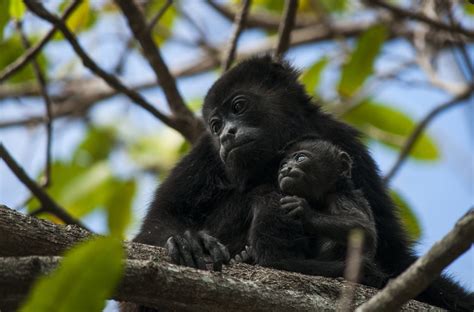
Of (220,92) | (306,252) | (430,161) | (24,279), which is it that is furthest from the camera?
(430,161)

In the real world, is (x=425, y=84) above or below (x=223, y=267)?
above

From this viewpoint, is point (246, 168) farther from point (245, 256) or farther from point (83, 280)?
point (83, 280)

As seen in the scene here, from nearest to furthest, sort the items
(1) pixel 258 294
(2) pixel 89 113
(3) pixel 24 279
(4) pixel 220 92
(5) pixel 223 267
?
(3) pixel 24 279
(1) pixel 258 294
(5) pixel 223 267
(4) pixel 220 92
(2) pixel 89 113

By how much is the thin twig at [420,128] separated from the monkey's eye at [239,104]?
1.34m

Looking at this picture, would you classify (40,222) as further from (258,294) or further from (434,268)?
(434,268)

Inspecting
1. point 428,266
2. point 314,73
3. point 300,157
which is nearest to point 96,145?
point 314,73

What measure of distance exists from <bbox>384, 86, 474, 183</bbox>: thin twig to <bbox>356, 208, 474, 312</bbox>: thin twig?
3.56 metres

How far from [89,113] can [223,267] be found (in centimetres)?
554

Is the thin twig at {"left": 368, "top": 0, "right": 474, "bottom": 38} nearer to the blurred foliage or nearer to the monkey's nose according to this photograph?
the monkey's nose

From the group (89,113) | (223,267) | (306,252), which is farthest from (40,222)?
(89,113)

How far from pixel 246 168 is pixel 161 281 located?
6.19 feet

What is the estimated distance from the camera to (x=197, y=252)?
4184mm

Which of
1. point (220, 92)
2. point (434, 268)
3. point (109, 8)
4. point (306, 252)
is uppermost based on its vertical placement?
point (109, 8)

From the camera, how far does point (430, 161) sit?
28.2 feet
